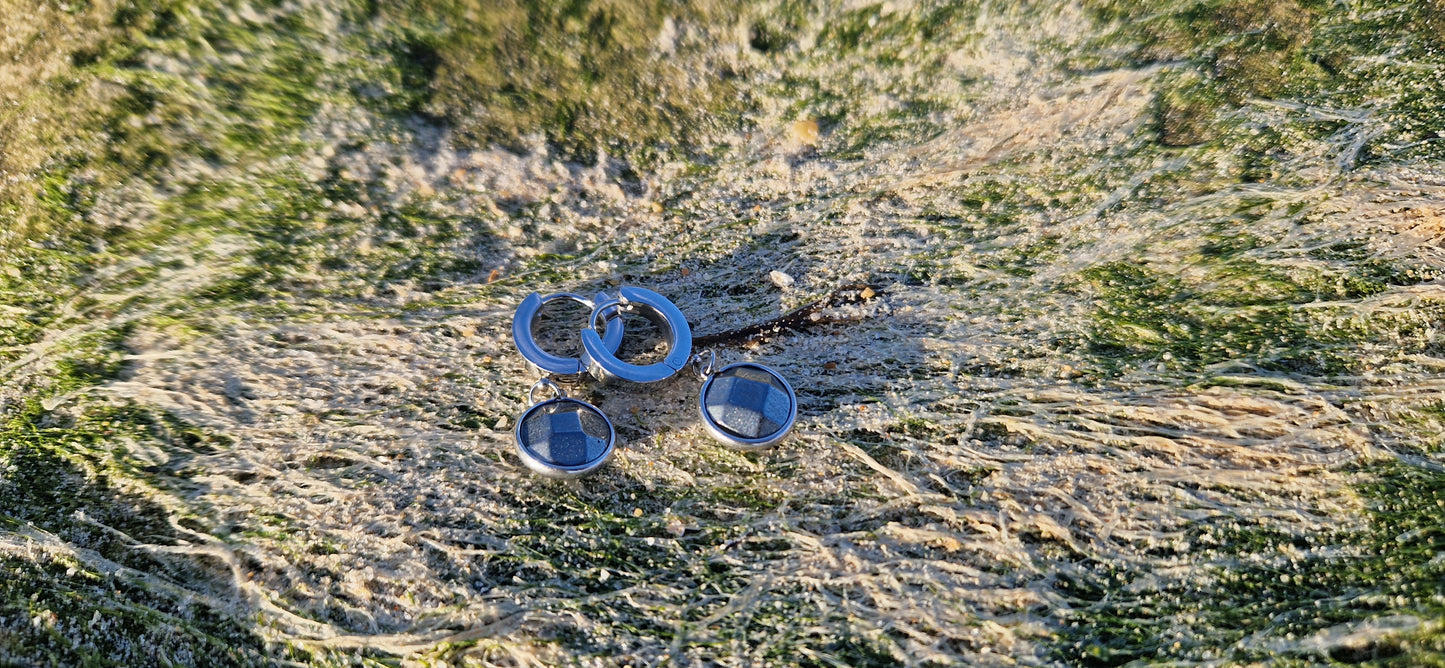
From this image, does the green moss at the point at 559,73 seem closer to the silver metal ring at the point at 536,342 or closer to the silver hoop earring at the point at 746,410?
the silver metal ring at the point at 536,342

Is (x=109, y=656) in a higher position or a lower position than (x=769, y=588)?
lower

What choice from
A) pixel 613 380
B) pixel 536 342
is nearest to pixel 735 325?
pixel 613 380

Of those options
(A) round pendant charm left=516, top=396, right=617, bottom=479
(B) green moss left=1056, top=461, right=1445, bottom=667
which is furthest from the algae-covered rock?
(A) round pendant charm left=516, top=396, right=617, bottom=479

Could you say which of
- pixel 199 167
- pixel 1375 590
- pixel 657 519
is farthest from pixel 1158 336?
pixel 199 167

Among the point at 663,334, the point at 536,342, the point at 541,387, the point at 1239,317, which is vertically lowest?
the point at 541,387

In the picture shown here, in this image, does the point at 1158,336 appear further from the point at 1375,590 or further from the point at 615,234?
the point at 615,234

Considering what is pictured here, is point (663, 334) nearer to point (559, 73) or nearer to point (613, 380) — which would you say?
point (613, 380)

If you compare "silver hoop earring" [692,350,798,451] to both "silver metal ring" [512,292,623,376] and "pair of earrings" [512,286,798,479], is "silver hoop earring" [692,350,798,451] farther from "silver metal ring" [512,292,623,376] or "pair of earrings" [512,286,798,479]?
"silver metal ring" [512,292,623,376]
